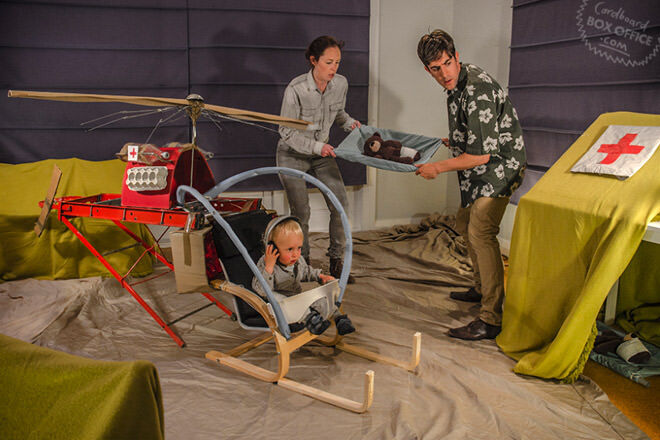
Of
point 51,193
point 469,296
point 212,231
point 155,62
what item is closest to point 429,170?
point 469,296

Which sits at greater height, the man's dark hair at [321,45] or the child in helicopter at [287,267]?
the man's dark hair at [321,45]

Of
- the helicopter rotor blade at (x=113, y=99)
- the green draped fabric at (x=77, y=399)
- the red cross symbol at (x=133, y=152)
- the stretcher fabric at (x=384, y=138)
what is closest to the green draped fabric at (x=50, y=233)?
the red cross symbol at (x=133, y=152)

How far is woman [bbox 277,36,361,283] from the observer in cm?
295

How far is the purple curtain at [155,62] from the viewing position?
3693 millimetres

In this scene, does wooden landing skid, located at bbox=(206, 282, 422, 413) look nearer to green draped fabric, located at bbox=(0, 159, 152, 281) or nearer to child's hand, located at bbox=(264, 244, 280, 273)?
child's hand, located at bbox=(264, 244, 280, 273)

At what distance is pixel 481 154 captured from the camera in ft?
7.56

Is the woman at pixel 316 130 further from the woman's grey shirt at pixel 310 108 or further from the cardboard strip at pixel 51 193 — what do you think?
the cardboard strip at pixel 51 193

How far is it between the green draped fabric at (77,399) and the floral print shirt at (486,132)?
1891 millimetres

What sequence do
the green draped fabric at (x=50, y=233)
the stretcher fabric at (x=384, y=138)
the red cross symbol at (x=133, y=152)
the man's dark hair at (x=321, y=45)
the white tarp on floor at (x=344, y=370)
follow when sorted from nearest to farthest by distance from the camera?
the white tarp on floor at (x=344, y=370)
the red cross symbol at (x=133, y=152)
the stretcher fabric at (x=384, y=138)
the man's dark hair at (x=321, y=45)
the green draped fabric at (x=50, y=233)

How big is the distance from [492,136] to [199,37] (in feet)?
8.48

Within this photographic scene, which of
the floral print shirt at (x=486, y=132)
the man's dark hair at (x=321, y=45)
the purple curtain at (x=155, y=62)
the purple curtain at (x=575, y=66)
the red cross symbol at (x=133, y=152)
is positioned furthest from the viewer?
the purple curtain at (x=155, y=62)

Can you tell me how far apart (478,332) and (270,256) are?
111 cm

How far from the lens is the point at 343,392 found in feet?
6.75

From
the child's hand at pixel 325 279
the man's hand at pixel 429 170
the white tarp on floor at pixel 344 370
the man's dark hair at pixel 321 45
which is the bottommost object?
the white tarp on floor at pixel 344 370
